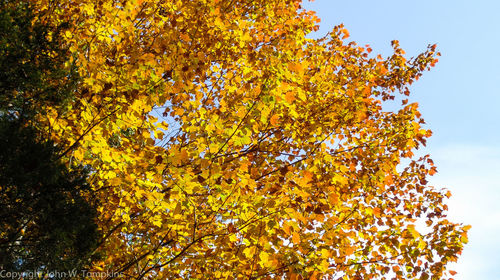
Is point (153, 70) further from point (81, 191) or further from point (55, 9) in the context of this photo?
point (55, 9)

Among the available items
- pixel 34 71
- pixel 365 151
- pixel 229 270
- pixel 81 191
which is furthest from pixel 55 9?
pixel 365 151

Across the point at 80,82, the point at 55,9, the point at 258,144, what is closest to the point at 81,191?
the point at 80,82

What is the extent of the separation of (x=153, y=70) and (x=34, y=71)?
6.11 feet

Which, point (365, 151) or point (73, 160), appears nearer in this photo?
point (73, 160)

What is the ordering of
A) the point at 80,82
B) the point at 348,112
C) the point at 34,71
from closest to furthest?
the point at 34,71
the point at 80,82
the point at 348,112

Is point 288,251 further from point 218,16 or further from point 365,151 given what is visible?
point 218,16

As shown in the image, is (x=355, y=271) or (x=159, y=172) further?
(x=355, y=271)

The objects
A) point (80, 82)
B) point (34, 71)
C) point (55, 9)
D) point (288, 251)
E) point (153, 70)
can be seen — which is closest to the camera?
point (288, 251)

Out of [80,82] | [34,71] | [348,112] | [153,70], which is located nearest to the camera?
[153,70]

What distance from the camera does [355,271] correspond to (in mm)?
5238

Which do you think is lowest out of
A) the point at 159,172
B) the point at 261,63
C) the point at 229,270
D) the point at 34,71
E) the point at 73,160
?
the point at 229,270

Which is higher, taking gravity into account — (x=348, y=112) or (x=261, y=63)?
(x=261, y=63)

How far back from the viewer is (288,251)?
14.1 ft

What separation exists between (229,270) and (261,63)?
13.5ft
